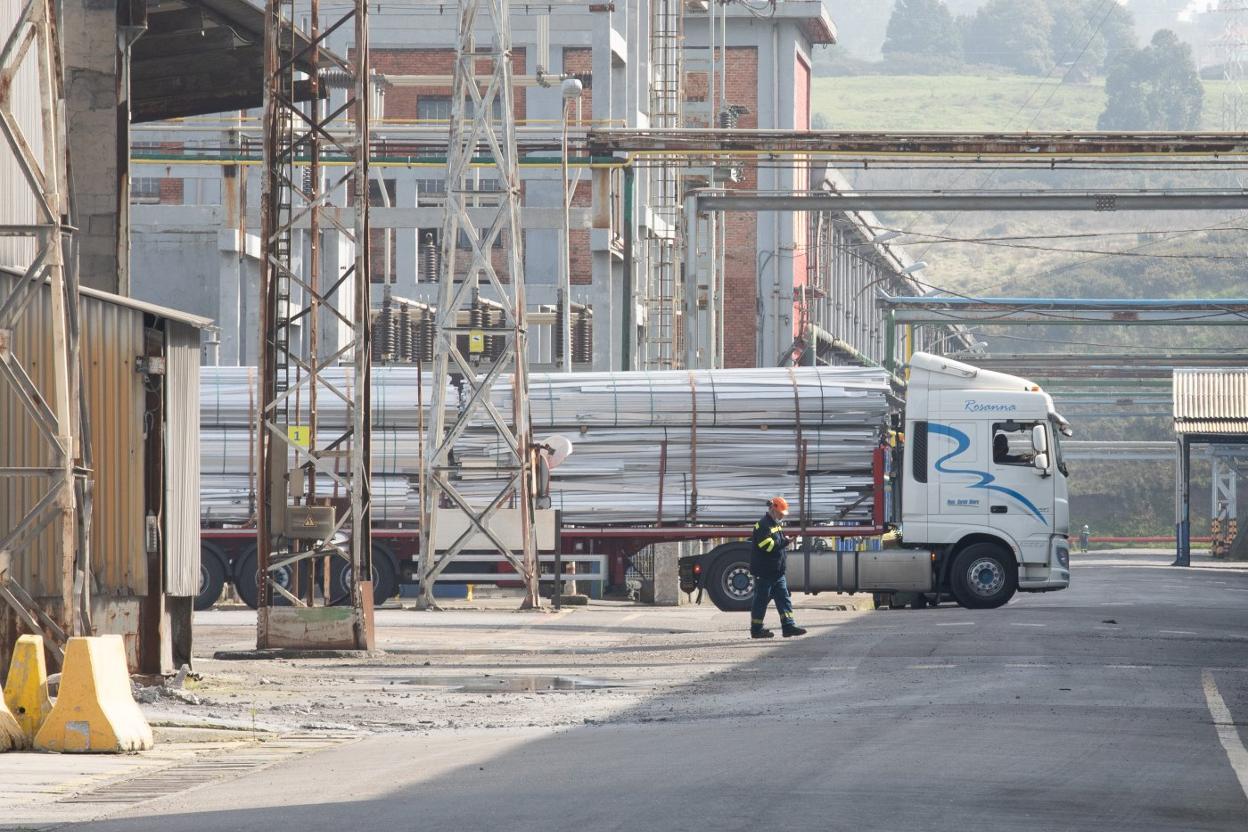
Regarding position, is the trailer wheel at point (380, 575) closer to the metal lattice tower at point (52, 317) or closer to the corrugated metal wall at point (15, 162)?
the corrugated metal wall at point (15, 162)

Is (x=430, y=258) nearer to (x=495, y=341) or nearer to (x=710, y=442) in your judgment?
(x=495, y=341)

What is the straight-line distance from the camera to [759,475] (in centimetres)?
2870

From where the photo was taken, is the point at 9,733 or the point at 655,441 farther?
the point at 655,441

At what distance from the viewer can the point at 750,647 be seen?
20781mm

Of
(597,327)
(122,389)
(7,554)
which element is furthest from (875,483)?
(7,554)

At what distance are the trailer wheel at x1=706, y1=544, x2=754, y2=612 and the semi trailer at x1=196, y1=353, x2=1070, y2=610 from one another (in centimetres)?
2

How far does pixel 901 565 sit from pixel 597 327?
13.1m

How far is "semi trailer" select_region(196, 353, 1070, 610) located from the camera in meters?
27.4

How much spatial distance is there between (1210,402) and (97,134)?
4277cm

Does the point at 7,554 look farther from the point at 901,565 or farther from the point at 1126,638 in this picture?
the point at 901,565

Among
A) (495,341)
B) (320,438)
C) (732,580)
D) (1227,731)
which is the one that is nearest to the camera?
(1227,731)

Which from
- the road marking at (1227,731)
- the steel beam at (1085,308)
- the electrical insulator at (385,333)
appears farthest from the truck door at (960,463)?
the steel beam at (1085,308)

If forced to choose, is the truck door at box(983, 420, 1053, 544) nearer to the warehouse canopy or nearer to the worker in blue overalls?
the worker in blue overalls

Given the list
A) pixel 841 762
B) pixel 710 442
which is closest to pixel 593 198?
pixel 710 442
